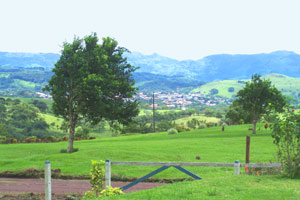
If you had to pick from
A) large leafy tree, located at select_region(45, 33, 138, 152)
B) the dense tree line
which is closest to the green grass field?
large leafy tree, located at select_region(45, 33, 138, 152)

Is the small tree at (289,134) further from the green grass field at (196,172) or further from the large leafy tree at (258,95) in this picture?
the large leafy tree at (258,95)

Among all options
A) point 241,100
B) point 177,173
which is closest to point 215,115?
point 241,100

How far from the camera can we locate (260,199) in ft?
32.4

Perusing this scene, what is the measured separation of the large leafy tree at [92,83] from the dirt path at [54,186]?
1213cm

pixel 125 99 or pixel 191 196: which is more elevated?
pixel 125 99

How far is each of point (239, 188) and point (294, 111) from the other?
4564mm

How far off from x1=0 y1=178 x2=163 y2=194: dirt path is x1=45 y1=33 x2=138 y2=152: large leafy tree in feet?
39.8

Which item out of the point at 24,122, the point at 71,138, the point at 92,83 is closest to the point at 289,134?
the point at 92,83

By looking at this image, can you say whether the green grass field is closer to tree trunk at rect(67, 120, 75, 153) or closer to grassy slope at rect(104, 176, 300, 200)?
grassy slope at rect(104, 176, 300, 200)

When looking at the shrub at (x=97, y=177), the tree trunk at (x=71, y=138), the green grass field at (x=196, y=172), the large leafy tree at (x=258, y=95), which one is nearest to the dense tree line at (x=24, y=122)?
the green grass field at (x=196, y=172)

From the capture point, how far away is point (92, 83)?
31594 mm

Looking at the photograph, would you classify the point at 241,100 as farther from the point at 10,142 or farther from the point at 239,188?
the point at 239,188

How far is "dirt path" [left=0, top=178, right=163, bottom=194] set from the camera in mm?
17250

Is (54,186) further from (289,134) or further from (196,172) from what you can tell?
(289,134)
